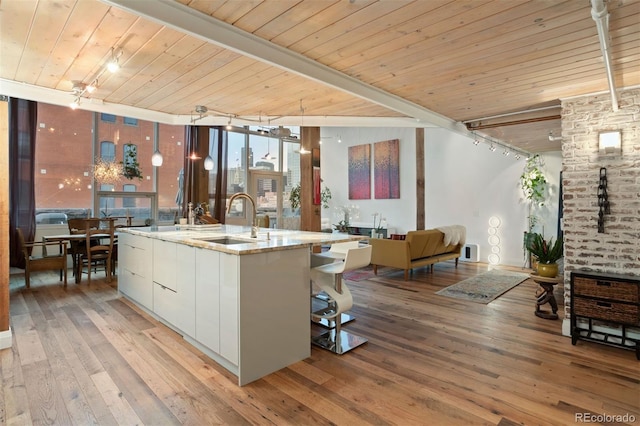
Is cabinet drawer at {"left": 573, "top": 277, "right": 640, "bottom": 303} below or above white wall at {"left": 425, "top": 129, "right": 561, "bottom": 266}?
below

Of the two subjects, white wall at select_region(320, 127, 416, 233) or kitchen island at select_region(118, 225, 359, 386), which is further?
white wall at select_region(320, 127, 416, 233)

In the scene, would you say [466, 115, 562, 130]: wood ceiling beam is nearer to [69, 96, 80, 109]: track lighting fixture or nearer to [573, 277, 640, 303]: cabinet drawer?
[573, 277, 640, 303]: cabinet drawer

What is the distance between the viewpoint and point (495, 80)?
3.08 metres

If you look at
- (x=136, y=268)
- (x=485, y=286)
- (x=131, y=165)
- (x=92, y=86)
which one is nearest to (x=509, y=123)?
(x=485, y=286)

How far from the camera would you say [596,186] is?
3.31m

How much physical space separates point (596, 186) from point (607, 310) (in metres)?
1.17

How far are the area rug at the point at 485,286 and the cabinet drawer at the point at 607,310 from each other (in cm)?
141

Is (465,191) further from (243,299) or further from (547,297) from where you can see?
(243,299)

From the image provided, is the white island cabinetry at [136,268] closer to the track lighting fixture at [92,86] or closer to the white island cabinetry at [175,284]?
the white island cabinetry at [175,284]

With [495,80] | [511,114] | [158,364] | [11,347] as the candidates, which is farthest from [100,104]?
[511,114]

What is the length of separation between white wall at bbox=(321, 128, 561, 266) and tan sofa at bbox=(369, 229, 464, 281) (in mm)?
1978

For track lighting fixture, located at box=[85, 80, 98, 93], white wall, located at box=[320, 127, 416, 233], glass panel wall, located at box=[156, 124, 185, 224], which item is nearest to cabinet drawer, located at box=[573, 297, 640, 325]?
track lighting fixture, located at box=[85, 80, 98, 93]

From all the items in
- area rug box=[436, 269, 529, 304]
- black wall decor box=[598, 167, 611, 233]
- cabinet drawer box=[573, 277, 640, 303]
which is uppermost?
black wall decor box=[598, 167, 611, 233]

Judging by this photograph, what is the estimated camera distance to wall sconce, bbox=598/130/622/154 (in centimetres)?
315
